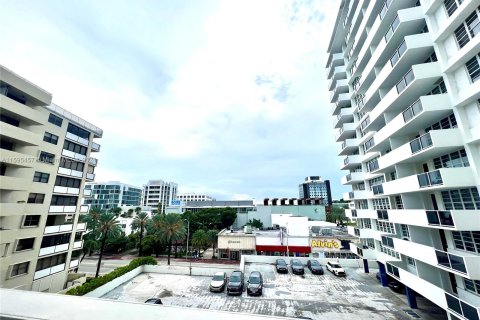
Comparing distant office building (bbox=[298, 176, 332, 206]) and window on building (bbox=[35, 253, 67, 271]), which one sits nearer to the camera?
window on building (bbox=[35, 253, 67, 271])

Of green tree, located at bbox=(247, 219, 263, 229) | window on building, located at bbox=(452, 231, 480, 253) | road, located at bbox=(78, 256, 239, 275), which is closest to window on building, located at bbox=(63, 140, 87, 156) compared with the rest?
road, located at bbox=(78, 256, 239, 275)

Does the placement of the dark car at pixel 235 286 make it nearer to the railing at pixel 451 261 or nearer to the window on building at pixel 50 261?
the railing at pixel 451 261

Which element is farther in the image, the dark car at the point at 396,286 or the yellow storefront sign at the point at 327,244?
the yellow storefront sign at the point at 327,244

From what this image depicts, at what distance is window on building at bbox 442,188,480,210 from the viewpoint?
387 inches

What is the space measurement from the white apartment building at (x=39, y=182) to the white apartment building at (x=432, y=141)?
2388 cm

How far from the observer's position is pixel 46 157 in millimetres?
18891

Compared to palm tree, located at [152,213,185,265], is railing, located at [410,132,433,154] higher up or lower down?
higher up

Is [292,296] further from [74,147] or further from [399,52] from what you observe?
[74,147]

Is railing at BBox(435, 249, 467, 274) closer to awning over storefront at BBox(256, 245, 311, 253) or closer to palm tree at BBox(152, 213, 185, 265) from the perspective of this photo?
awning over storefront at BBox(256, 245, 311, 253)

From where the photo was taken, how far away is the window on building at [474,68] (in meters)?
9.19

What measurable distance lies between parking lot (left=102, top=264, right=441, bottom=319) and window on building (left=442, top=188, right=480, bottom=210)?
7.66 meters

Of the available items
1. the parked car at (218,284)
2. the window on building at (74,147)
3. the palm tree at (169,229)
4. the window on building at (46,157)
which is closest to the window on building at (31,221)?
the window on building at (46,157)

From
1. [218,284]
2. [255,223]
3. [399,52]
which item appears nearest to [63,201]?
[218,284]

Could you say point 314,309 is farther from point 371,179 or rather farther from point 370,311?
point 371,179
